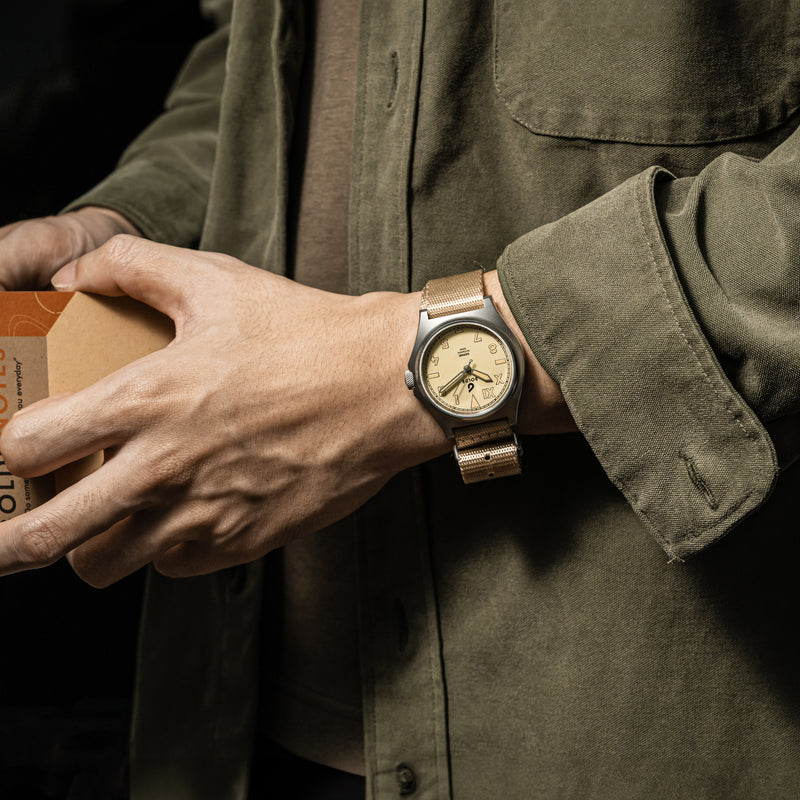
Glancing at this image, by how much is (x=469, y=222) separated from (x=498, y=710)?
1.67ft

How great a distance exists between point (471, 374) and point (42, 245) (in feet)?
1.91

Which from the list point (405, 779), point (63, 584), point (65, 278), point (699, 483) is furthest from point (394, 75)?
point (63, 584)

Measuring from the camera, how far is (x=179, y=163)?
100 centimetres

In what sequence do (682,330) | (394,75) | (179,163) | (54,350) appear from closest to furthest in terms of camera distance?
(682,330)
(54,350)
(394,75)
(179,163)

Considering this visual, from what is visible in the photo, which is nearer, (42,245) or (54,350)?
(54,350)

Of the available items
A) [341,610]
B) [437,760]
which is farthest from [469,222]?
[437,760]

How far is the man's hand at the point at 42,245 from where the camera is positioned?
799 mm

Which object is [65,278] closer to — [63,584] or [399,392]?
[399,392]

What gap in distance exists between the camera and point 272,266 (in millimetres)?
821

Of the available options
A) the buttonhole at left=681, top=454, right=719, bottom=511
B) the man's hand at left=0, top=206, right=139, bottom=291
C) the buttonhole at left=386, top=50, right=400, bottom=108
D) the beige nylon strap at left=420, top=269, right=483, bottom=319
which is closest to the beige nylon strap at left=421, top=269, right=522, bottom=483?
the beige nylon strap at left=420, top=269, right=483, bottom=319

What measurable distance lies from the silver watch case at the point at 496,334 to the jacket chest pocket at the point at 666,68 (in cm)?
23

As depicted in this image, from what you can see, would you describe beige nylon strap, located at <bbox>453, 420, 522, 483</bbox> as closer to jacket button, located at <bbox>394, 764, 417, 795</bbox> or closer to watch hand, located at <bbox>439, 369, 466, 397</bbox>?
watch hand, located at <bbox>439, 369, 466, 397</bbox>

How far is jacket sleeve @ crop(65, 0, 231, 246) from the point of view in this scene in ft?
3.02

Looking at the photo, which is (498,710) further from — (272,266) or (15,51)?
(15,51)
